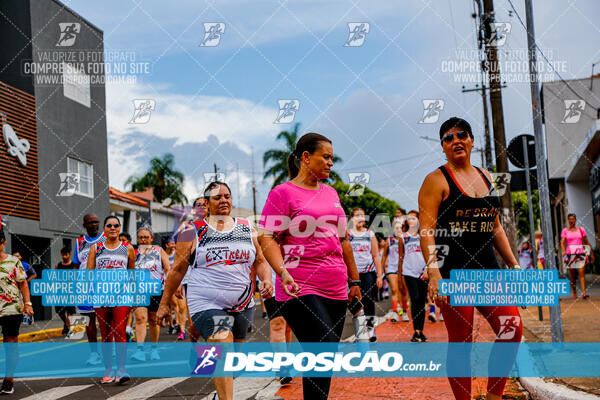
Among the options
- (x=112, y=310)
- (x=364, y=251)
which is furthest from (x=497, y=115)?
(x=112, y=310)

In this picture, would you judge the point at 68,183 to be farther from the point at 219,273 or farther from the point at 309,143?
A: the point at 309,143

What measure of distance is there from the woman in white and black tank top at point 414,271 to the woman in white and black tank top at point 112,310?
3.83m

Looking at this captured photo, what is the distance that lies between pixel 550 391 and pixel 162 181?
55811mm

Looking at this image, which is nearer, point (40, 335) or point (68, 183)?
point (40, 335)

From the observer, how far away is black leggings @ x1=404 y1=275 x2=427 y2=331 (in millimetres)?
9461

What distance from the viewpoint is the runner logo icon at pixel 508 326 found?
4.36 m

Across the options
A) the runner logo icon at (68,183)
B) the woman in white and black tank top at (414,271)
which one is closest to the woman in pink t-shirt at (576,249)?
the woman in white and black tank top at (414,271)

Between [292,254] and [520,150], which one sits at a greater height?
[520,150]

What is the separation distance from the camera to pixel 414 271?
10.5 metres

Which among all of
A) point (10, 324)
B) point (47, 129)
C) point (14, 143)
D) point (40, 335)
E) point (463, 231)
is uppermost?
point (47, 129)

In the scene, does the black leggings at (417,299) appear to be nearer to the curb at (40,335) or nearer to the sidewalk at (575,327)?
the sidewalk at (575,327)

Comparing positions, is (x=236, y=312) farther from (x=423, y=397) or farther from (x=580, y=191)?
(x=580, y=191)

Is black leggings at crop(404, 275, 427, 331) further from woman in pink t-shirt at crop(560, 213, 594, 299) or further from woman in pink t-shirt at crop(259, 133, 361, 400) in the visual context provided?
woman in pink t-shirt at crop(560, 213, 594, 299)

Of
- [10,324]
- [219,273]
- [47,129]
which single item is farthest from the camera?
[47,129]
